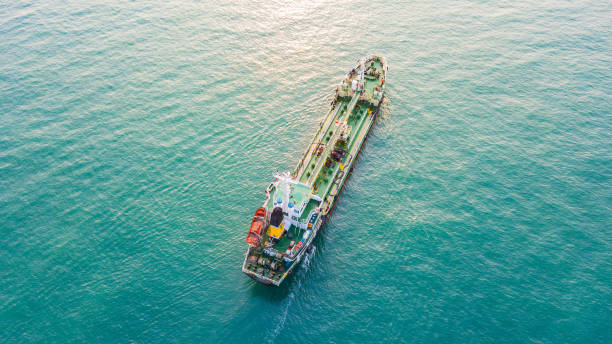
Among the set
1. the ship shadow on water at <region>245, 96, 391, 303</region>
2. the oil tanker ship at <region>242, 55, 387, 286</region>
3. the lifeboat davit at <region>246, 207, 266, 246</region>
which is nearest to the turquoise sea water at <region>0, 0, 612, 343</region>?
the ship shadow on water at <region>245, 96, 391, 303</region>

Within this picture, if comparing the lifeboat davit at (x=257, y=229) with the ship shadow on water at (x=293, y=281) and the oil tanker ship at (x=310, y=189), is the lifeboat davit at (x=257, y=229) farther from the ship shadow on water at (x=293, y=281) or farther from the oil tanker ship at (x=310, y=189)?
the ship shadow on water at (x=293, y=281)

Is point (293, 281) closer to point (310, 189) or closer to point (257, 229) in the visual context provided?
point (257, 229)

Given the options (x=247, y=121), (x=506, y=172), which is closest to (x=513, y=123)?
(x=506, y=172)

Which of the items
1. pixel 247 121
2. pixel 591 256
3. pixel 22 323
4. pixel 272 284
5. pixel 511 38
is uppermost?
pixel 511 38

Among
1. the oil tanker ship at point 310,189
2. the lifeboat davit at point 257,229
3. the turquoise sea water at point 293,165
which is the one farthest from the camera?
the oil tanker ship at point 310,189

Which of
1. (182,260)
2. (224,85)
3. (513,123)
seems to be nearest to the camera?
(182,260)

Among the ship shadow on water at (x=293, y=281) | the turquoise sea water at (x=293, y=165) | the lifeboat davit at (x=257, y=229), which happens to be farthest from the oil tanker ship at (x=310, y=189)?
the turquoise sea water at (x=293, y=165)

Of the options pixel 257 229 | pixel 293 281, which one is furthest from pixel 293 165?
pixel 293 281

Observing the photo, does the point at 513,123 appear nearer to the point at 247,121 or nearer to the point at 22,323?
the point at 247,121
